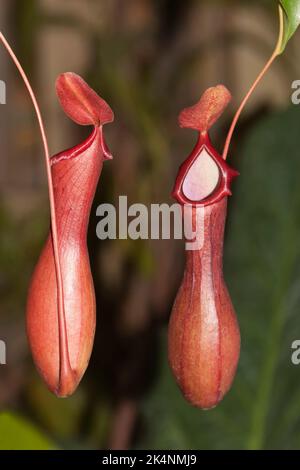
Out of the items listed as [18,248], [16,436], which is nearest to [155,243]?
[18,248]

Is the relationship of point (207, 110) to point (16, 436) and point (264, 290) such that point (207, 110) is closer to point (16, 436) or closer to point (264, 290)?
point (16, 436)

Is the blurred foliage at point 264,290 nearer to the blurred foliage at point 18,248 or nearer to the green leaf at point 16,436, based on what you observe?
the green leaf at point 16,436

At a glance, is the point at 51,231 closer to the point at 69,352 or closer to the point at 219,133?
the point at 69,352

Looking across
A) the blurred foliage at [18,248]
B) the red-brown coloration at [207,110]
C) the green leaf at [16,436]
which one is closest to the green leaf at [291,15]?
the red-brown coloration at [207,110]

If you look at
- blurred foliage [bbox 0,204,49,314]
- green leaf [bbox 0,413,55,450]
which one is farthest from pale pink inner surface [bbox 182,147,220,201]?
blurred foliage [bbox 0,204,49,314]

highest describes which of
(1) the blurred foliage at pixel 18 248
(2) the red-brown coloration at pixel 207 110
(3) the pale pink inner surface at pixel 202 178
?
(2) the red-brown coloration at pixel 207 110

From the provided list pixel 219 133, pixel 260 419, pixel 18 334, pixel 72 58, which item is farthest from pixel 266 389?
pixel 72 58
